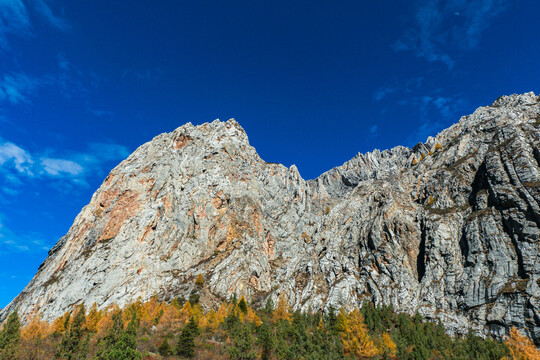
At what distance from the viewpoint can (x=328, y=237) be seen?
119562 mm

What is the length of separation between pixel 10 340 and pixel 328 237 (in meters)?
99.2

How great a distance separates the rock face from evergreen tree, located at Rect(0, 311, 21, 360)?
1888 inches

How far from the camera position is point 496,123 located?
115 metres

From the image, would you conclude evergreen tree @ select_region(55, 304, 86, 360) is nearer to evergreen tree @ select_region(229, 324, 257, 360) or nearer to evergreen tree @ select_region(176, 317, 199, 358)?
evergreen tree @ select_region(176, 317, 199, 358)

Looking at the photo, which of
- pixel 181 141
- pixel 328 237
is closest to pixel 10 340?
pixel 328 237

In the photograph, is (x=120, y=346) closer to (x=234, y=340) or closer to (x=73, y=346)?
(x=73, y=346)

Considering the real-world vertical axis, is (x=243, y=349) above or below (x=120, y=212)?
below

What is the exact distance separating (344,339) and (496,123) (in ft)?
366

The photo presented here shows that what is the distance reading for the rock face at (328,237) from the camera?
7912 centimetres

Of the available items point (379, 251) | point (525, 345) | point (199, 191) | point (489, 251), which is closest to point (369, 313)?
point (379, 251)

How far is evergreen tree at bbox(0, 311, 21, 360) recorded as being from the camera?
3919 centimetres

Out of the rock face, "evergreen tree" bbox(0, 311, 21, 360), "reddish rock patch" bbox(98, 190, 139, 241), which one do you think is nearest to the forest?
"evergreen tree" bbox(0, 311, 21, 360)

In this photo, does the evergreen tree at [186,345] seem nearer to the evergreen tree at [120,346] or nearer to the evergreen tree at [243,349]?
the evergreen tree at [243,349]

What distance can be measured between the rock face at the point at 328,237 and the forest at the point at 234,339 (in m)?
9.10
